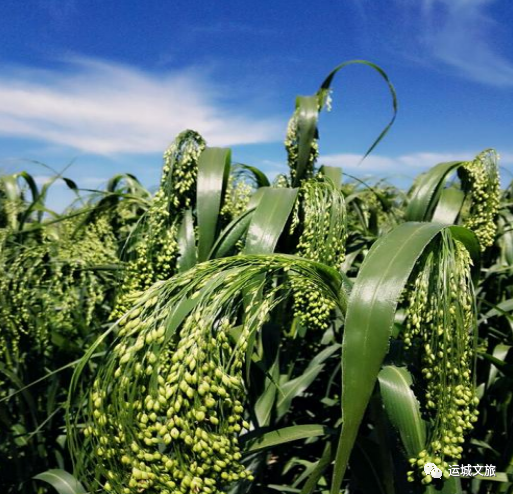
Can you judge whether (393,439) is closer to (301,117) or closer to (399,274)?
(399,274)

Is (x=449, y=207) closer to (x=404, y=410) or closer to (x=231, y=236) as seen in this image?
(x=231, y=236)

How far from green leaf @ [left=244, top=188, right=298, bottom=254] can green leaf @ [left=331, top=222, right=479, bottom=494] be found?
1.51 feet

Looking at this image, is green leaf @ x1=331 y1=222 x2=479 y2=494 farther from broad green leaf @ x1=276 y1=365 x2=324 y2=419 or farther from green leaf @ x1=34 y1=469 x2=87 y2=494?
green leaf @ x1=34 y1=469 x2=87 y2=494

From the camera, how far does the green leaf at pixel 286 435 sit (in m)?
1.15

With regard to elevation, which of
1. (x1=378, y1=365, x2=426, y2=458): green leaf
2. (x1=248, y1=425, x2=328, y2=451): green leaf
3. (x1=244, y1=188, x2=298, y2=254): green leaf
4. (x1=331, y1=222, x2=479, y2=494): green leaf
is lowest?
(x1=248, y1=425, x2=328, y2=451): green leaf

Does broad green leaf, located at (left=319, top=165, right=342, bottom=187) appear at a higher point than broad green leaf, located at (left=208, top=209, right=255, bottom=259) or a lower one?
higher

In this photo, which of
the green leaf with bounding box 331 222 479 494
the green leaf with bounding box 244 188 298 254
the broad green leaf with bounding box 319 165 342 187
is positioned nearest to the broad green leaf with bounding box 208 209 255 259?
the green leaf with bounding box 244 188 298 254

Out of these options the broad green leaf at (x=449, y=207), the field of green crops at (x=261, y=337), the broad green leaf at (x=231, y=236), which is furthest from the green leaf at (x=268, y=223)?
the broad green leaf at (x=449, y=207)

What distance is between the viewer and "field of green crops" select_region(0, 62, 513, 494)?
30.1 inches

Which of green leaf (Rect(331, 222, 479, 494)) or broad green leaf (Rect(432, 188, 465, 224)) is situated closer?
green leaf (Rect(331, 222, 479, 494))

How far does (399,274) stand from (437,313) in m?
0.15

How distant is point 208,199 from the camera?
155 centimetres

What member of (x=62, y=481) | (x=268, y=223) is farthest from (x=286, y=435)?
(x=62, y=481)

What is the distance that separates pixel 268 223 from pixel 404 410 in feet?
1.90
